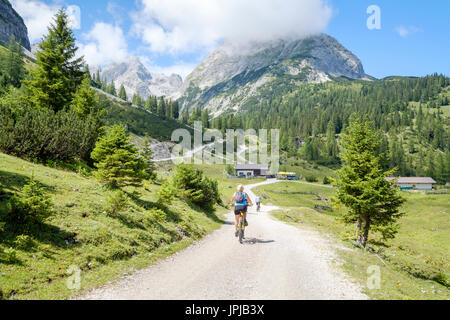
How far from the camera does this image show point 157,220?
49.3 feet

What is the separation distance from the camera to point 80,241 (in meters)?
9.70

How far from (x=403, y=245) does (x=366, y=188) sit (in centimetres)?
1582

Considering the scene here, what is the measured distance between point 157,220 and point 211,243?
3606mm

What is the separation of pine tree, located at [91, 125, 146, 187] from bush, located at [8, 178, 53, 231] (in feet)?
21.2

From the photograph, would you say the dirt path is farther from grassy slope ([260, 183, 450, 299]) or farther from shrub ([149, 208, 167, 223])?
shrub ([149, 208, 167, 223])

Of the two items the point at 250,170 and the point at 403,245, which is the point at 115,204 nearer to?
the point at 403,245

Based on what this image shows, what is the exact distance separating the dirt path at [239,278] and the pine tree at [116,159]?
6.70 m

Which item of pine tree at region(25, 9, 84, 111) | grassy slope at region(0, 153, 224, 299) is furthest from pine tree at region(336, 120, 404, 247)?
pine tree at region(25, 9, 84, 111)

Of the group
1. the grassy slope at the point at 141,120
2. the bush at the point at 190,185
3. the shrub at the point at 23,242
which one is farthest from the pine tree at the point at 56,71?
the grassy slope at the point at 141,120

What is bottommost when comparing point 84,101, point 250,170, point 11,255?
point 11,255

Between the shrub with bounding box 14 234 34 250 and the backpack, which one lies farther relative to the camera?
the backpack

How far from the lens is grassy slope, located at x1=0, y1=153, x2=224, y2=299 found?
709 centimetres

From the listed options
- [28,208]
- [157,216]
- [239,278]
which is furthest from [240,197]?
[28,208]
